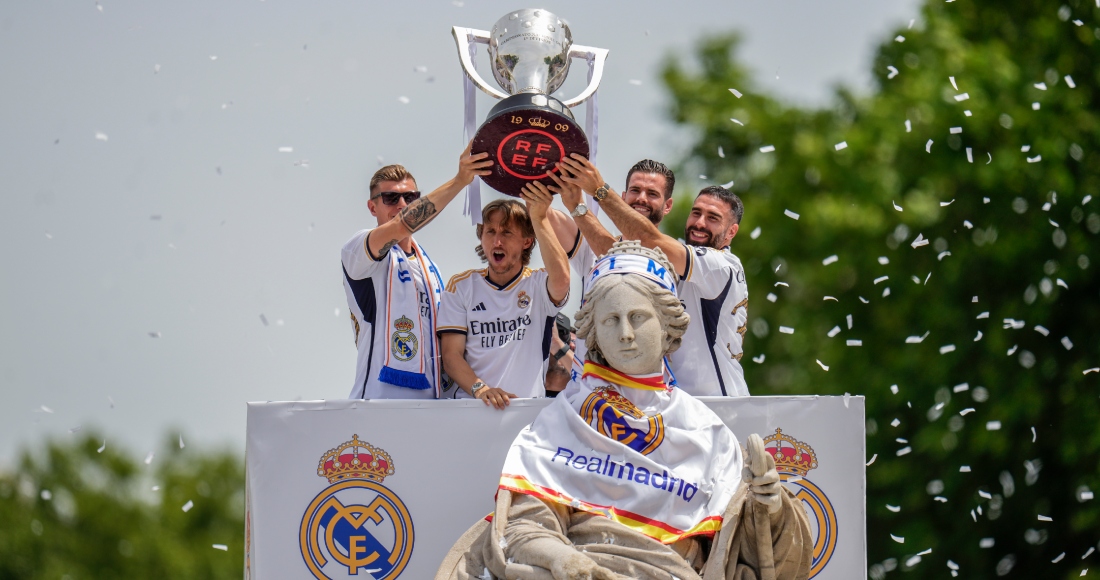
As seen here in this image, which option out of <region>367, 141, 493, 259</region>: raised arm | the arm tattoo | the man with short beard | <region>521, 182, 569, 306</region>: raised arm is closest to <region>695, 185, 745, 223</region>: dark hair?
the man with short beard

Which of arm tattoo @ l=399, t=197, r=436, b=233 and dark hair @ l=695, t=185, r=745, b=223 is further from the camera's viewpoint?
dark hair @ l=695, t=185, r=745, b=223

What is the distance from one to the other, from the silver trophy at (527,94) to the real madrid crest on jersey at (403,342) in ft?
3.03

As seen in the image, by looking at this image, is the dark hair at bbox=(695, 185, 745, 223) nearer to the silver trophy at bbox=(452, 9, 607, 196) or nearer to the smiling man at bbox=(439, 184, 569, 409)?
the silver trophy at bbox=(452, 9, 607, 196)

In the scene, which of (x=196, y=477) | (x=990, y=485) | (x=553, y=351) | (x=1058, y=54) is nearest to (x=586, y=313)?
(x=553, y=351)

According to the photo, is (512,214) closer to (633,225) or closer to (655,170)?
(633,225)

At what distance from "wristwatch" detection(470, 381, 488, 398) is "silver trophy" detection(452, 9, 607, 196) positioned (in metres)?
0.96

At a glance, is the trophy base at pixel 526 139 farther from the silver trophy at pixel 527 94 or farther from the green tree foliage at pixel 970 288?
the green tree foliage at pixel 970 288

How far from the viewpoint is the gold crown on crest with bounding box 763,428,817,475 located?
6.93m

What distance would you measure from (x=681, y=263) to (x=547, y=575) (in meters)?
2.28

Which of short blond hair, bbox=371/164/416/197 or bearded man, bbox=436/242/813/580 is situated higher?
short blond hair, bbox=371/164/416/197

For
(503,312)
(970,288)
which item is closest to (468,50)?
(503,312)

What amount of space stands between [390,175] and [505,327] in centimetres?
109

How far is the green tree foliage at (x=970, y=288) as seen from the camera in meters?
13.8

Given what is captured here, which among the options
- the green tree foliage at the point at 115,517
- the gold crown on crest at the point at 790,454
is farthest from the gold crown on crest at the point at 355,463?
the green tree foliage at the point at 115,517
